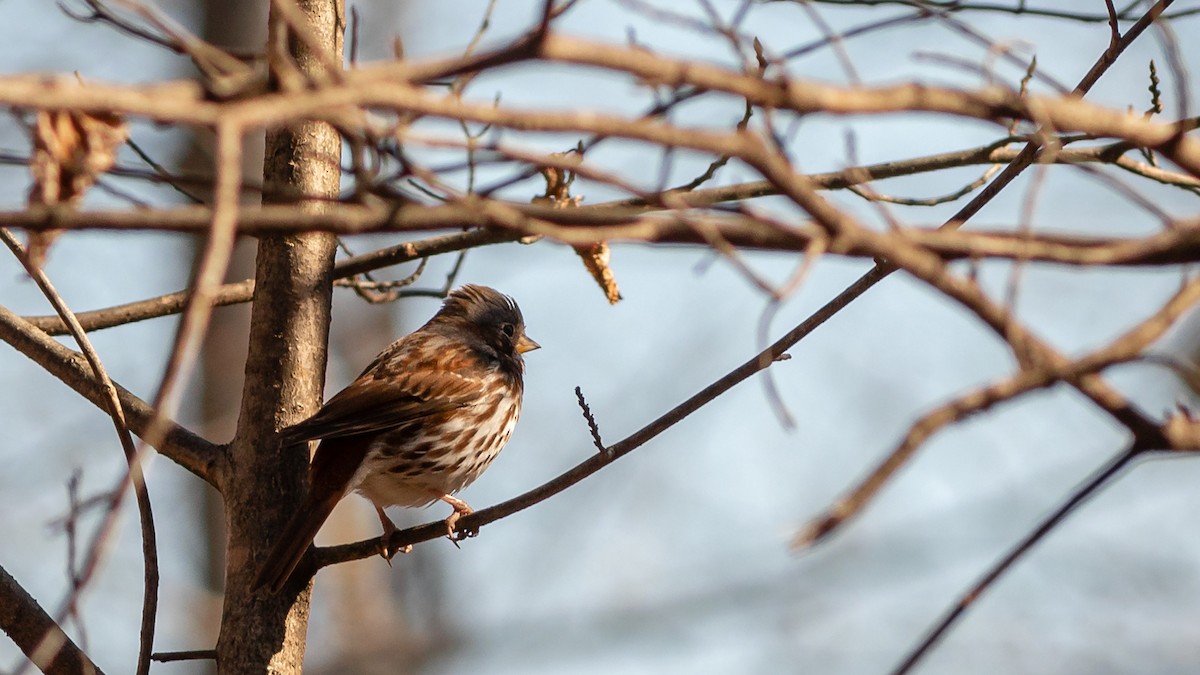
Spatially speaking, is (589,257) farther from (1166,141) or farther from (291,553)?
(1166,141)

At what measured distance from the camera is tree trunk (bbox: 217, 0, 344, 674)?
409 cm

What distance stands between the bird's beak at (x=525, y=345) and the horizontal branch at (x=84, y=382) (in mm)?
2503

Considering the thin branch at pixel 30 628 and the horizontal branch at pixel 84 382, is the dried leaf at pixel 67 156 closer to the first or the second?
the thin branch at pixel 30 628

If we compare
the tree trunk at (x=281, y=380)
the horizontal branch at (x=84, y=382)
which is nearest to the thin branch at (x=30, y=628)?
the tree trunk at (x=281, y=380)

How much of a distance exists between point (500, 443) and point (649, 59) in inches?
167

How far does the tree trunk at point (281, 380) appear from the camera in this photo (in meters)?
4.09

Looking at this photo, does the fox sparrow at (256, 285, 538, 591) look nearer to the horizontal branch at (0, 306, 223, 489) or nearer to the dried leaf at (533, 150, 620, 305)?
the horizontal branch at (0, 306, 223, 489)

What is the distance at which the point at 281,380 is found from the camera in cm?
432

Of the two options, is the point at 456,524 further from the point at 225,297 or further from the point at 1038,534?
the point at 1038,534

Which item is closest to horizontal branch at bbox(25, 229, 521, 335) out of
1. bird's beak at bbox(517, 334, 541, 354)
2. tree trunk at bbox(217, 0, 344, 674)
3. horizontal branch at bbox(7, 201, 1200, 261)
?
tree trunk at bbox(217, 0, 344, 674)

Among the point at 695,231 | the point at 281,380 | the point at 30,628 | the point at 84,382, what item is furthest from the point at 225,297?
the point at 695,231

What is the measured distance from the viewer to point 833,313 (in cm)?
345

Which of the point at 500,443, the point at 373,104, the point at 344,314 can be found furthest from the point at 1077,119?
the point at 344,314

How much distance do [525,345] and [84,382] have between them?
283 cm
